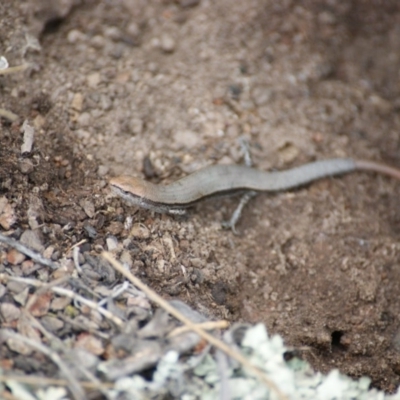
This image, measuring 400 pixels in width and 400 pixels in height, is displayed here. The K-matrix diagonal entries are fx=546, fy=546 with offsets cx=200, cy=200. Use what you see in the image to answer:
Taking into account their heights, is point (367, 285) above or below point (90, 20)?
below

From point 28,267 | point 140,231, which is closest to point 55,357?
point 28,267

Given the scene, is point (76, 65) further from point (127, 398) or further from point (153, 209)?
point (127, 398)

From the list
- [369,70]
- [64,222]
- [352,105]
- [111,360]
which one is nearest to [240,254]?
[64,222]

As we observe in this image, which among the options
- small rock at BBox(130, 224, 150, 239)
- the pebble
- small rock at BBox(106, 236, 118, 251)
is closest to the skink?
small rock at BBox(130, 224, 150, 239)

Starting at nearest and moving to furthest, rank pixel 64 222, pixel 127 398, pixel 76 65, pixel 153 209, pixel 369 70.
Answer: pixel 127 398 → pixel 64 222 → pixel 153 209 → pixel 76 65 → pixel 369 70

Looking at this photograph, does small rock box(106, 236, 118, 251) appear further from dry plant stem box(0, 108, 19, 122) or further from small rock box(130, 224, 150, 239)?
dry plant stem box(0, 108, 19, 122)

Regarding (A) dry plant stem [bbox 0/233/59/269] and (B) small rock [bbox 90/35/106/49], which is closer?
(A) dry plant stem [bbox 0/233/59/269]

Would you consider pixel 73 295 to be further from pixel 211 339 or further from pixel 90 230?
pixel 211 339
